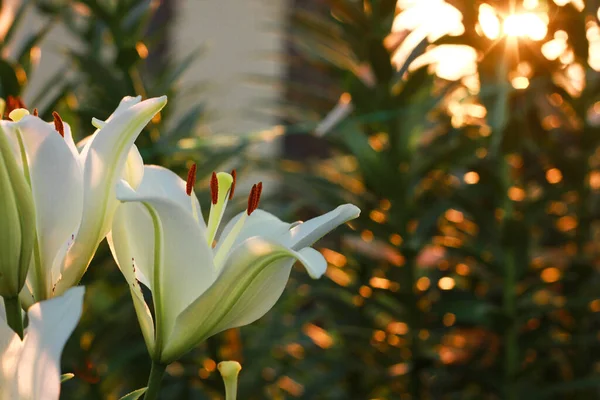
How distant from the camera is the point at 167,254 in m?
0.23

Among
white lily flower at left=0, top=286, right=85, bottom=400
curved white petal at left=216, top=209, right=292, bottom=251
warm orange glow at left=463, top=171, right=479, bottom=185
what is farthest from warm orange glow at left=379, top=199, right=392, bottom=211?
white lily flower at left=0, top=286, right=85, bottom=400

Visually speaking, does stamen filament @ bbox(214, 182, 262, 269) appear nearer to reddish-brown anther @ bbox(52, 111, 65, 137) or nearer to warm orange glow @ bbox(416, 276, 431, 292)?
reddish-brown anther @ bbox(52, 111, 65, 137)

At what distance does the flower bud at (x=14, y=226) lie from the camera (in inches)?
8.3

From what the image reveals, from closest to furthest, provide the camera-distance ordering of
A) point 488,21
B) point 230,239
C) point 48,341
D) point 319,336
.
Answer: point 48,341, point 230,239, point 488,21, point 319,336

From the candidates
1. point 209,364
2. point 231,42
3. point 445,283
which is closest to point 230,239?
point 209,364

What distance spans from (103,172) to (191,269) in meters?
0.04

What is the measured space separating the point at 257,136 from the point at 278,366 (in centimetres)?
33

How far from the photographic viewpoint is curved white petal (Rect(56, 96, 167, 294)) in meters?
0.22

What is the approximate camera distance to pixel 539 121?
0.84 meters

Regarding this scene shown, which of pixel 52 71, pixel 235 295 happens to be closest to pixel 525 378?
pixel 235 295

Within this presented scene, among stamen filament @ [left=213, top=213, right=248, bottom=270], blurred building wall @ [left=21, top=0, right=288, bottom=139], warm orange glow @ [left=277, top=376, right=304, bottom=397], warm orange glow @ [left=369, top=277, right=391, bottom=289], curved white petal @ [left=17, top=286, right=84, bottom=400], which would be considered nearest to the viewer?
curved white petal @ [left=17, top=286, right=84, bottom=400]

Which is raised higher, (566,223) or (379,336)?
(566,223)

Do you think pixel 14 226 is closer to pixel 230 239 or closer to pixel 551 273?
pixel 230 239

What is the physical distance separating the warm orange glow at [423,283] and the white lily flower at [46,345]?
708mm
